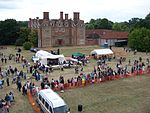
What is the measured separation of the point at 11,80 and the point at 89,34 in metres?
55.7

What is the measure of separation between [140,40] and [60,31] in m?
23.0

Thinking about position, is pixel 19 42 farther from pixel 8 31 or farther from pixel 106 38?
pixel 106 38

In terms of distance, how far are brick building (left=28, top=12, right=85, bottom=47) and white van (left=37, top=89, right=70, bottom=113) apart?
171 feet

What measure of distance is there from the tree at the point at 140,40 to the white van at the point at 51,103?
43.6 m

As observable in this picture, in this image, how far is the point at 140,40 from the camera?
6350 centimetres

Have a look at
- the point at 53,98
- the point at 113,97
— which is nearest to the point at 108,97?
the point at 113,97

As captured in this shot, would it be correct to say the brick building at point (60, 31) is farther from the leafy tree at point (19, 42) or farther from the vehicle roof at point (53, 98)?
the vehicle roof at point (53, 98)

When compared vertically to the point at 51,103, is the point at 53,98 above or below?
above

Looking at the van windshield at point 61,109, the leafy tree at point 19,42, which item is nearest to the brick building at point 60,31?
the leafy tree at point 19,42

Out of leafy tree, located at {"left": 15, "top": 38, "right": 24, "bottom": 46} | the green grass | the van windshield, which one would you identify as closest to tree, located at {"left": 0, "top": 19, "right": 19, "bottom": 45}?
leafy tree, located at {"left": 15, "top": 38, "right": 24, "bottom": 46}

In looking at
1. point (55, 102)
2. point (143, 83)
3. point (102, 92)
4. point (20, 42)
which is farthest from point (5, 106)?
point (20, 42)

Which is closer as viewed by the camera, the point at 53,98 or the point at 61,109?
the point at 61,109

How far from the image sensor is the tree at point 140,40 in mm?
62719

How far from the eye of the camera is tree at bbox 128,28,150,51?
62.7m
